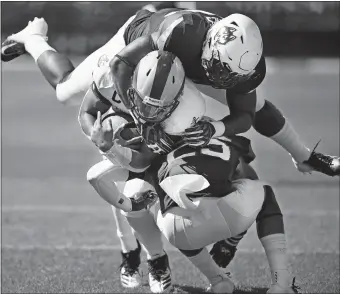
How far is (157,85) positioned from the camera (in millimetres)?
3480

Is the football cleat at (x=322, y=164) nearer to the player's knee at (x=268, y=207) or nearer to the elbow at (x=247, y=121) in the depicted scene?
the player's knee at (x=268, y=207)

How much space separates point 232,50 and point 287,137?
98 cm

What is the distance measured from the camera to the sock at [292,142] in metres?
4.32

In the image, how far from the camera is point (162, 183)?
12.0ft

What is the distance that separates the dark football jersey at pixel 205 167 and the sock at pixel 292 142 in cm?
57

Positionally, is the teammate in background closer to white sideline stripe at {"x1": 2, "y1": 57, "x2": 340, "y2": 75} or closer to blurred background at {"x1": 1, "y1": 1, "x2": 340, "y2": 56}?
blurred background at {"x1": 1, "y1": 1, "x2": 340, "y2": 56}

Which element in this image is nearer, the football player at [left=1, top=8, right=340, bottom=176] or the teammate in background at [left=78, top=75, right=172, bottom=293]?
the football player at [left=1, top=8, right=340, bottom=176]

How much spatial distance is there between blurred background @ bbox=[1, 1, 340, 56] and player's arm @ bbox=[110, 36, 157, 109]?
8.93 meters

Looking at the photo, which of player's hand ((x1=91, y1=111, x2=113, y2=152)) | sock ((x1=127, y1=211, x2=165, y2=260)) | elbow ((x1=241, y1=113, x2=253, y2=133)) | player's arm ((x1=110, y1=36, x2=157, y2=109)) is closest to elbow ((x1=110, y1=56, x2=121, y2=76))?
player's arm ((x1=110, y1=36, x2=157, y2=109))

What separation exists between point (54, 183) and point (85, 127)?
3.31 meters

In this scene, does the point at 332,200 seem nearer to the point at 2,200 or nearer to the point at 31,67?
the point at 2,200

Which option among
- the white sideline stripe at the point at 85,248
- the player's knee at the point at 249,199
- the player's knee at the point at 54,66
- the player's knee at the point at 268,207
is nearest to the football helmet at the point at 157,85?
the player's knee at the point at 249,199

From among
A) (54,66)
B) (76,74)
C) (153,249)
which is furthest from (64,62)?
(153,249)

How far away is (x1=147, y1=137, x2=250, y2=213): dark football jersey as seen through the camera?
3.67 metres
